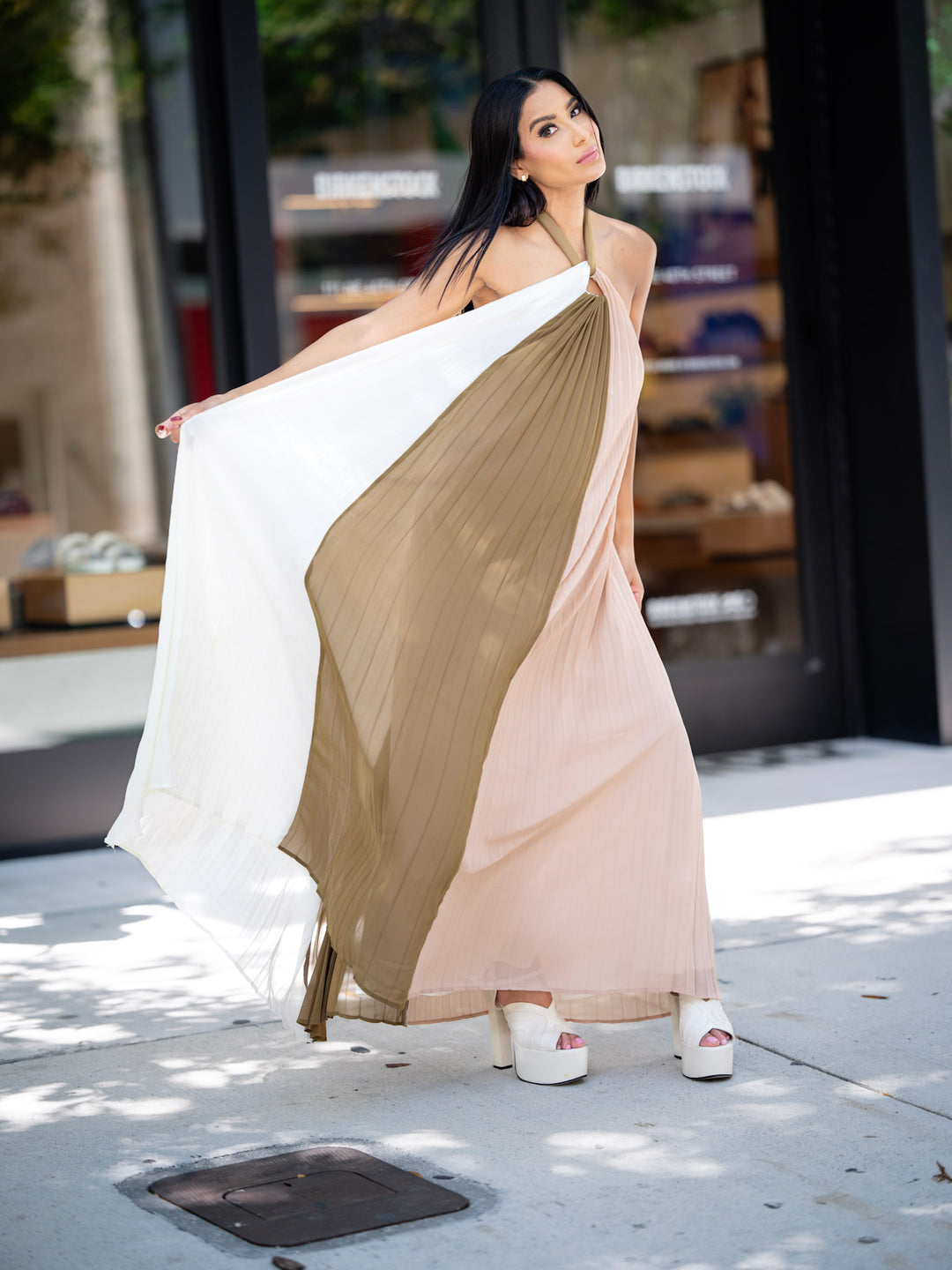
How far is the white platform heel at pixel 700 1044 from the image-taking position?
3174 millimetres

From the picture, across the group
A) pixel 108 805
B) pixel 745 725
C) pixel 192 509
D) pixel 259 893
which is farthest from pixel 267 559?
pixel 745 725

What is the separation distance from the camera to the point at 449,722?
3195 mm

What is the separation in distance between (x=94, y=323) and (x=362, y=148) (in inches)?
55.7

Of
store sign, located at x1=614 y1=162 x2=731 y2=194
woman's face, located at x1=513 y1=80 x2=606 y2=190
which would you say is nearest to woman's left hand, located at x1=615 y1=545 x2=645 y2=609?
woman's face, located at x1=513 y1=80 x2=606 y2=190

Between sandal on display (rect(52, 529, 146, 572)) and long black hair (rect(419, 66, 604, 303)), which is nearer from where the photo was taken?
long black hair (rect(419, 66, 604, 303))

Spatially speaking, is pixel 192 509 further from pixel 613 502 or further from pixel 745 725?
pixel 745 725

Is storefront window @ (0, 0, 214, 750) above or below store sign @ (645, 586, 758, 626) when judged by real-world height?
above

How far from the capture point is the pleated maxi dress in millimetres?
3182

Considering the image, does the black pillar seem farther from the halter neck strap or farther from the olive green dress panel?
the olive green dress panel

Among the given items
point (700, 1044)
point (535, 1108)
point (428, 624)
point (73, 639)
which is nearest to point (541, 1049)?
point (535, 1108)

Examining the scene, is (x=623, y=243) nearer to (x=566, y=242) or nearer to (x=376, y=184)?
(x=566, y=242)

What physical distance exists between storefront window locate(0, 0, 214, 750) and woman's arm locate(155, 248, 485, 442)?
2809 millimetres

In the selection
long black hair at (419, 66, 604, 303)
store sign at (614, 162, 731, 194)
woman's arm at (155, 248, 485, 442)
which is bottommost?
woman's arm at (155, 248, 485, 442)

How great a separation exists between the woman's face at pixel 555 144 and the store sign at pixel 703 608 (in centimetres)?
401
